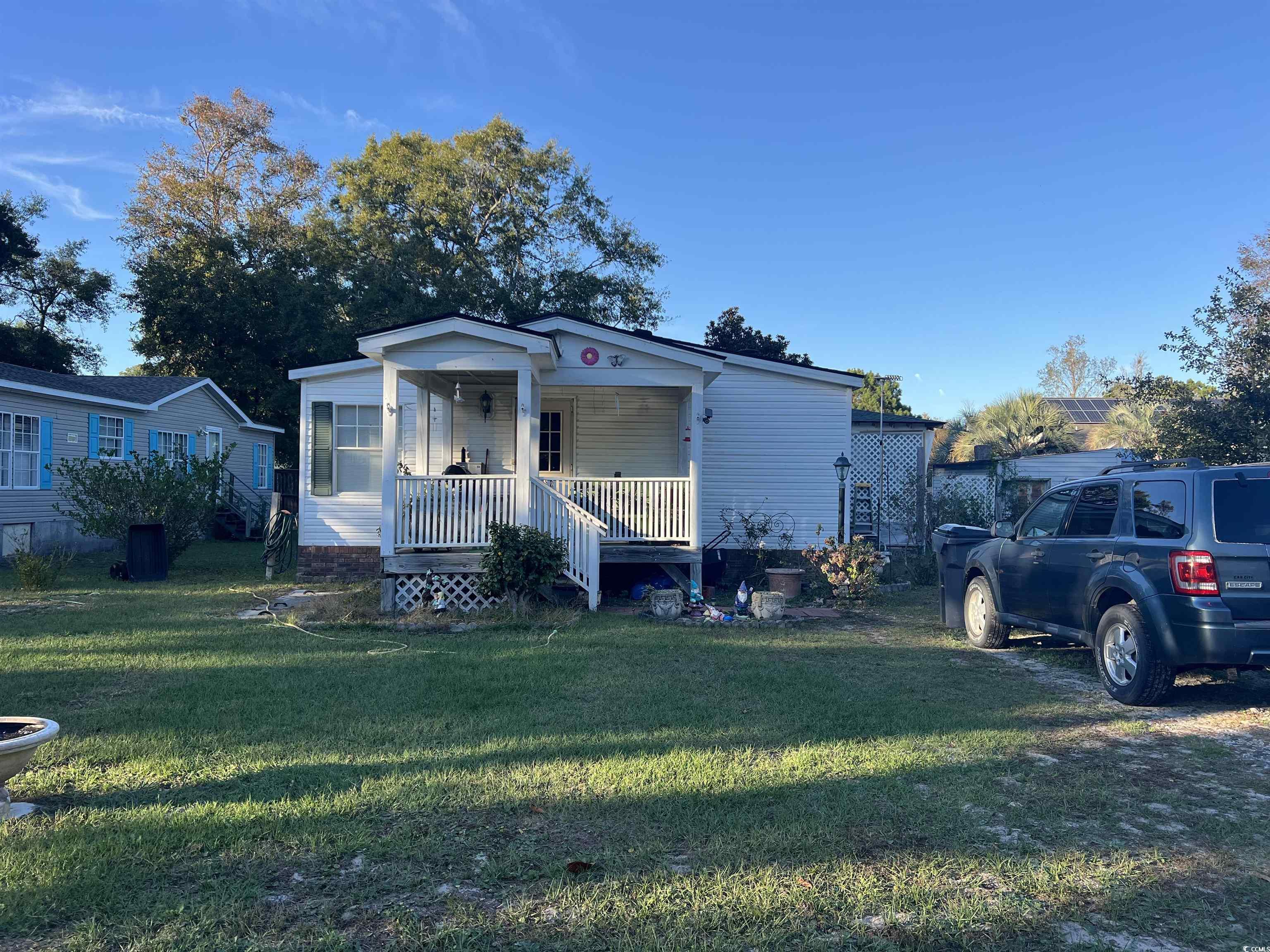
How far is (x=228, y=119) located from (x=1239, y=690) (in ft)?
122

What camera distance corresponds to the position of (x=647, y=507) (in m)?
10.7

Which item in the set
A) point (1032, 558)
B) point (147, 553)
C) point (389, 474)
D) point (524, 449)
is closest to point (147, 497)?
point (147, 553)

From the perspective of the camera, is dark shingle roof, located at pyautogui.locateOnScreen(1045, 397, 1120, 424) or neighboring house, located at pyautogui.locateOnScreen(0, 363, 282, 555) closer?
neighboring house, located at pyautogui.locateOnScreen(0, 363, 282, 555)

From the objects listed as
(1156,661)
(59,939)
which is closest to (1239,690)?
(1156,661)

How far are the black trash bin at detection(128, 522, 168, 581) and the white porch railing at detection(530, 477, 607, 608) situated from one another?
701cm

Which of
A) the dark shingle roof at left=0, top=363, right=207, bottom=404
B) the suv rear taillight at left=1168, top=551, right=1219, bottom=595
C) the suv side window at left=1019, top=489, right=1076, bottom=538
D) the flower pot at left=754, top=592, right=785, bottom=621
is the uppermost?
the dark shingle roof at left=0, top=363, right=207, bottom=404

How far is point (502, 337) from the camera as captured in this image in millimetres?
9500

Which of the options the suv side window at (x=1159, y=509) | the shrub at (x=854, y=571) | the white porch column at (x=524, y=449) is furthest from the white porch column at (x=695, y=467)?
the suv side window at (x=1159, y=509)

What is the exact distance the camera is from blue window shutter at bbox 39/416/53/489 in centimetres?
1611

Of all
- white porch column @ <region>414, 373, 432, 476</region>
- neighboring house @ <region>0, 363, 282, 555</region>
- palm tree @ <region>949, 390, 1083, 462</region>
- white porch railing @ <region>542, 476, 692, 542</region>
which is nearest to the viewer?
white porch railing @ <region>542, 476, 692, 542</region>

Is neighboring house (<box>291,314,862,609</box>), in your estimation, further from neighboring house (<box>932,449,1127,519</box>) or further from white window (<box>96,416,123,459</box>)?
white window (<box>96,416,123,459</box>)

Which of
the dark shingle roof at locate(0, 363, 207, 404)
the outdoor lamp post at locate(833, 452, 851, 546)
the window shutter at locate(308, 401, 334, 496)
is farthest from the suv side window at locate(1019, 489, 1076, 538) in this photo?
the dark shingle roof at locate(0, 363, 207, 404)

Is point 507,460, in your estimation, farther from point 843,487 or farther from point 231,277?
point 231,277

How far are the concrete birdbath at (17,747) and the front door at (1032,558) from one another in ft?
23.1
